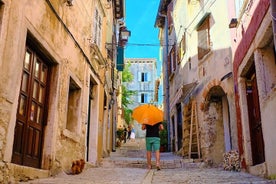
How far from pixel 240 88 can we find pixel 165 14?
41.7ft

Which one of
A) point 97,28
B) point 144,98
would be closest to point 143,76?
point 144,98

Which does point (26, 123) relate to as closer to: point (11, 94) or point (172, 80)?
point (11, 94)

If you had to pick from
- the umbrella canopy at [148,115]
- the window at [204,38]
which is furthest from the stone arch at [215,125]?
the umbrella canopy at [148,115]

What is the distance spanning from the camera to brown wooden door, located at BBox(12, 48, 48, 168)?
590 centimetres

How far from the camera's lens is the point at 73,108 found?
29.4ft

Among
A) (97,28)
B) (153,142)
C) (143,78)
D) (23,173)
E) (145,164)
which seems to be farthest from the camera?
(143,78)

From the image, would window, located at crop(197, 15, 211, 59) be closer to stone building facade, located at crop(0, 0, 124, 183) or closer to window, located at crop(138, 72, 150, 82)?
stone building facade, located at crop(0, 0, 124, 183)

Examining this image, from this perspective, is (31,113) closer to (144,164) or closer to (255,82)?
(255,82)

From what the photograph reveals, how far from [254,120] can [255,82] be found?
87 cm

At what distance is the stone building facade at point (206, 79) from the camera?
1098cm

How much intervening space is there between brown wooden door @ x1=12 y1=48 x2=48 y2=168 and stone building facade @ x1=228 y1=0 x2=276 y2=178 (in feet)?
13.4

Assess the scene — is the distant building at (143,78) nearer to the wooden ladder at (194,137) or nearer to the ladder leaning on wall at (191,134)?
the ladder leaning on wall at (191,134)

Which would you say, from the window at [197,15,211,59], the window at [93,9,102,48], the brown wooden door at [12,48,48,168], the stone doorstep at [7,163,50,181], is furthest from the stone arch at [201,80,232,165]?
the stone doorstep at [7,163,50,181]

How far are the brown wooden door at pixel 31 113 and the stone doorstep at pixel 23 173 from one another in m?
0.22
